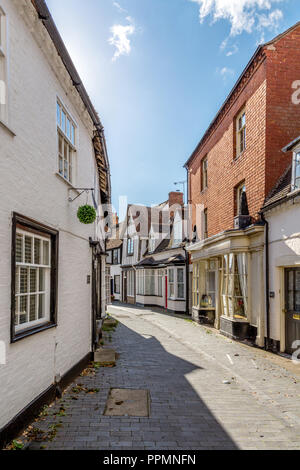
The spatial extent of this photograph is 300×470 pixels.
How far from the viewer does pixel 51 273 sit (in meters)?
6.04

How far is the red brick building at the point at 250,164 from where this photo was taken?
35.1 feet

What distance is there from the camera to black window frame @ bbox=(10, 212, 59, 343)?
14.1 ft

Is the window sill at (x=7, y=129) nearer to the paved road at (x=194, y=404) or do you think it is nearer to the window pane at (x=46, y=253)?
the window pane at (x=46, y=253)

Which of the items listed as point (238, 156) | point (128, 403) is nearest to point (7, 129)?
point (128, 403)

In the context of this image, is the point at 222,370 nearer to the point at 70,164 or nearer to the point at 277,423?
the point at 277,423

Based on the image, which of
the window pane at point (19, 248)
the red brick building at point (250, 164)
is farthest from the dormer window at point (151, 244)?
the window pane at point (19, 248)

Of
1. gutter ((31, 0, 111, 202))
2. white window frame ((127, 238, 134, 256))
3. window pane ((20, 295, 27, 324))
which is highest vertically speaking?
gutter ((31, 0, 111, 202))

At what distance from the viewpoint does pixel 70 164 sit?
7.55 m

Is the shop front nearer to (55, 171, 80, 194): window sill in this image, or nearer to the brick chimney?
(55, 171, 80, 194): window sill

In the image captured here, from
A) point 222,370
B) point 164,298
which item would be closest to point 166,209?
point 164,298

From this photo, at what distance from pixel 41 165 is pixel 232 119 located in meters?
10.1

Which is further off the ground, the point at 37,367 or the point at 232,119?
the point at 232,119

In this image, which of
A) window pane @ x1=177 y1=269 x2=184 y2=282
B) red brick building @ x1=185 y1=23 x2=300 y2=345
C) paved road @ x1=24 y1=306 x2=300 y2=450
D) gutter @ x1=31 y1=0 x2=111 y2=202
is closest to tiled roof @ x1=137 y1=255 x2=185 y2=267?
window pane @ x1=177 y1=269 x2=184 y2=282

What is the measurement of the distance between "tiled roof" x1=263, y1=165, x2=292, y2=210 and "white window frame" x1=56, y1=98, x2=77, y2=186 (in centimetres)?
564
